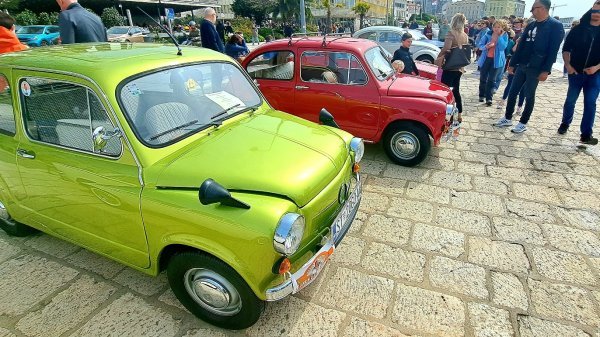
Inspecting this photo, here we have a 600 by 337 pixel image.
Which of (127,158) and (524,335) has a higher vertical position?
(127,158)

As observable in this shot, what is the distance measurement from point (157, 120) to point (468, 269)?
275cm

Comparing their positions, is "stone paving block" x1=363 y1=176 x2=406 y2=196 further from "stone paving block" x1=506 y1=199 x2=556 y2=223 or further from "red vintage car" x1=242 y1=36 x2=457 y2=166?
"stone paving block" x1=506 y1=199 x2=556 y2=223

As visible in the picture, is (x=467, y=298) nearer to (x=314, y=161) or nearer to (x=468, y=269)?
(x=468, y=269)

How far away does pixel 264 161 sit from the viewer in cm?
231

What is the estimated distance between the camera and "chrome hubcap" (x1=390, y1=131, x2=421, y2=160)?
187 inches

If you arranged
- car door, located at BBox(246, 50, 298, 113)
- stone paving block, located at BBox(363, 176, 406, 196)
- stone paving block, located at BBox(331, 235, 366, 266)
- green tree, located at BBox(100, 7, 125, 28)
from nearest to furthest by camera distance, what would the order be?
stone paving block, located at BBox(331, 235, 366, 266)
stone paving block, located at BBox(363, 176, 406, 196)
car door, located at BBox(246, 50, 298, 113)
green tree, located at BBox(100, 7, 125, 28)

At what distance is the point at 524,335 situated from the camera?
2.29 metres

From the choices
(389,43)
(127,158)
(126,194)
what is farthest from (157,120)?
(389,43)

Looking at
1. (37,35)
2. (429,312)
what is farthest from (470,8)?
(429,312)

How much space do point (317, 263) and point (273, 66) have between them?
3.88 m

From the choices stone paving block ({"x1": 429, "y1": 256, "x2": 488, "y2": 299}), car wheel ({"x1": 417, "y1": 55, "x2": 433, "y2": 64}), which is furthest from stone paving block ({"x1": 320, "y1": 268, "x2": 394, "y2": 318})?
car wheel ({"x1": 417, "y1": 55, "x2": 433, "y2": 64})

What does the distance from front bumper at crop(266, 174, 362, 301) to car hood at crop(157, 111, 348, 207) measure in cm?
32

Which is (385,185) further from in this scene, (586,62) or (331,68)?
(586,62)

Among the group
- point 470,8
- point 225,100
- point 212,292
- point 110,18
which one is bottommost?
point 212,292
